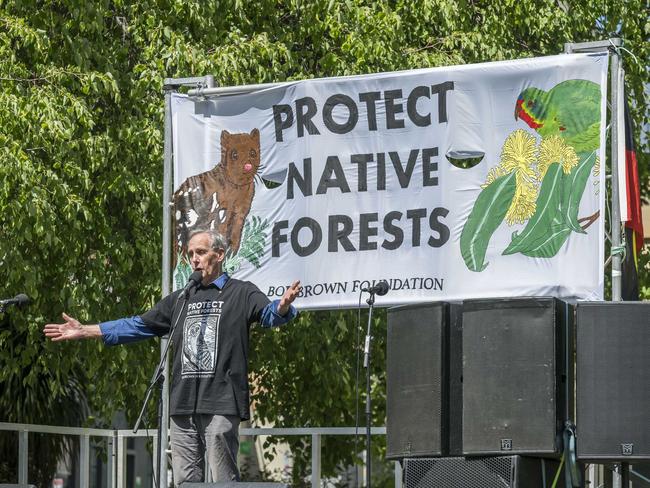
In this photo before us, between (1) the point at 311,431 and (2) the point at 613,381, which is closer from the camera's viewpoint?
(2) the point at 613,381

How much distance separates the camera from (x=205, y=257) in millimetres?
7113

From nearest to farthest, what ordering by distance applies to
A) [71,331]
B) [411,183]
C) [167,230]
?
[71,331]
[411,183]
[167,230]

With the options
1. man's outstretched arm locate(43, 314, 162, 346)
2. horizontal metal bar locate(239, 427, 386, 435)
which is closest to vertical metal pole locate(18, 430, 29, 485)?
horizontal metal bar locate(239, 427, 386, 435)

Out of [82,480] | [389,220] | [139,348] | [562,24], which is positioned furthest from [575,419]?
[562,24]

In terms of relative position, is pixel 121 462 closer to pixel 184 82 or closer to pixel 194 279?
pixel 184 82

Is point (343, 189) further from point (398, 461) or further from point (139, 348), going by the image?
point (139, 348)

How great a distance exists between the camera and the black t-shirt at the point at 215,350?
690cm

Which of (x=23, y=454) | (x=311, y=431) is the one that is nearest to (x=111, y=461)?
(x=23, y=454)

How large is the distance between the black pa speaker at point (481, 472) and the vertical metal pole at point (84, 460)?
3473 millimetres

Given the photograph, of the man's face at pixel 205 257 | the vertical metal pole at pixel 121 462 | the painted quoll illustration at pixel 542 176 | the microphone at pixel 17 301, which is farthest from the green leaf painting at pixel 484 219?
the vertical metal pole at pixel 121 462

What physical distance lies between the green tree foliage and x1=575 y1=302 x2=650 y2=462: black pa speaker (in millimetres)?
4691

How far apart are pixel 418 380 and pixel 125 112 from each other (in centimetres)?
539

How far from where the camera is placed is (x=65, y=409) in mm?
12250

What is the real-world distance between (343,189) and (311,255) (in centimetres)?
45
